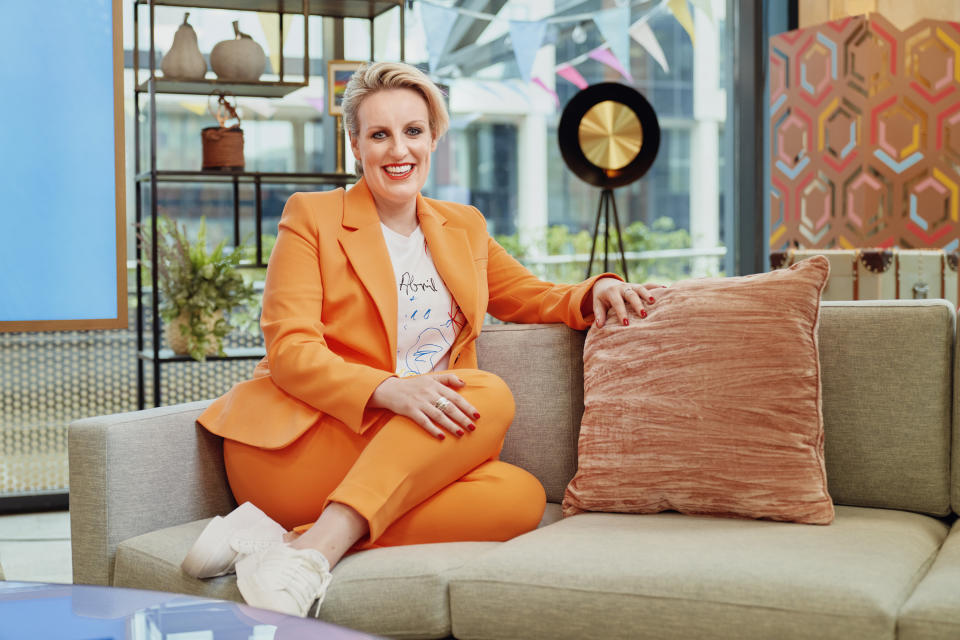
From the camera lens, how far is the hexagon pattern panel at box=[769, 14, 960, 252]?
3.47 m

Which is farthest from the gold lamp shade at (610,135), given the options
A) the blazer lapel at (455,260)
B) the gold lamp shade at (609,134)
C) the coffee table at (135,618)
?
the coffee table at (135,618)

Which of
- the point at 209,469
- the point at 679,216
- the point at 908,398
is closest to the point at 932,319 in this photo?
the point at 908,398

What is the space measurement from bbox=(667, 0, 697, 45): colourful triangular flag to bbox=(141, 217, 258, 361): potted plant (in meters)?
2.14

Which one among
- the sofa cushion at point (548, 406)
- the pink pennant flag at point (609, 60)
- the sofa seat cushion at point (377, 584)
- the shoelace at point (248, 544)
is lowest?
the sofa seat cushion at point (377, 584)

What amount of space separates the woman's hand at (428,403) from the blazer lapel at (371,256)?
0.17 m

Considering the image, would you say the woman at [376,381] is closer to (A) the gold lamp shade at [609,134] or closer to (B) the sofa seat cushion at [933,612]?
(B) the sofa seat cushion at [933,612]

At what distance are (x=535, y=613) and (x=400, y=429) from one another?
39 centimetres

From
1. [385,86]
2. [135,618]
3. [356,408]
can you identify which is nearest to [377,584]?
[356,408]

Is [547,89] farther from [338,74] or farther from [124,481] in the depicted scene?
[124,481]

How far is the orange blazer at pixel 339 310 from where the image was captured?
1754 millimetres

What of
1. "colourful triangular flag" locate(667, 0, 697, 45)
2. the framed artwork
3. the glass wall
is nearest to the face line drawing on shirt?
the framed artwork

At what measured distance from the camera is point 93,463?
1688mm

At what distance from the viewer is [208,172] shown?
325 centimetres

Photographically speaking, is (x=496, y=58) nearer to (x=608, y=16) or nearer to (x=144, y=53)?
(x=608, y=16)
